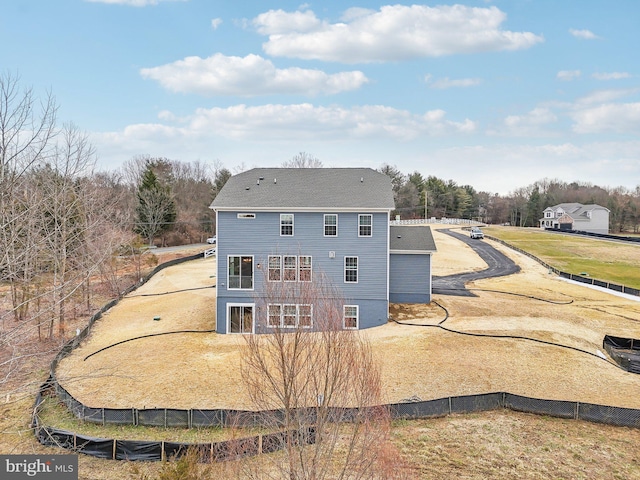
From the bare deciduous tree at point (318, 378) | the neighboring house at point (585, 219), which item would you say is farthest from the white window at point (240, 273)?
the neighboring house at point (585, 219)

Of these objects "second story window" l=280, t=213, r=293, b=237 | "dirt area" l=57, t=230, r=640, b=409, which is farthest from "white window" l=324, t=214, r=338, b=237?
"dirt area" l=57, t=230, r=640, b=409

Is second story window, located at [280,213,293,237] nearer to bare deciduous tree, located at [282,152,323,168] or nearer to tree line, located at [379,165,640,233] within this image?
bare deciduous tree, located at [282,152,323,168]

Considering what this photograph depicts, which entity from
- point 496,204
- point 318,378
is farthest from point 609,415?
point 496,204

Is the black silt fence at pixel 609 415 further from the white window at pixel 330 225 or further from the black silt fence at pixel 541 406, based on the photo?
the white window at pixel 330 225

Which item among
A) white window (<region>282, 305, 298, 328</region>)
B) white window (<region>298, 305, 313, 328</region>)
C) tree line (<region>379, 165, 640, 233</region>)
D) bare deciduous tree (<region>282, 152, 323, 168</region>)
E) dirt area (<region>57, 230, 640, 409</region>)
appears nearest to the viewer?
white window (<region>282, 305, 298, 328</region>)

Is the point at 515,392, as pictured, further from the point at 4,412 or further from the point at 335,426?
the point at 4,412

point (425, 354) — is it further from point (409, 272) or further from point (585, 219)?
point (585, 219)

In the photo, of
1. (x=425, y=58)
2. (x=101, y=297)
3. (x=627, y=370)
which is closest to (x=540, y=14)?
(x=425, y=58)

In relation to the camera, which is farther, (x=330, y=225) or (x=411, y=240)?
(x=411, y=240)
